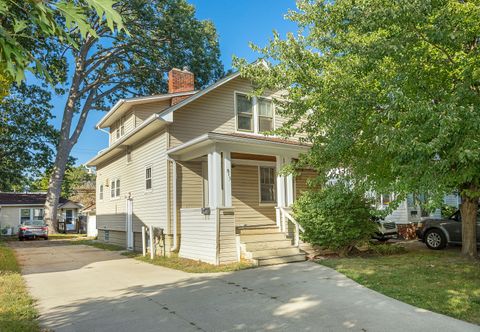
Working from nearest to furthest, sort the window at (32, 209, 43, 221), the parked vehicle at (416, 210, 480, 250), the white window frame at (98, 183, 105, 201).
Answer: the parked vehicle at (416, 210, 480, 250)
the white window frame at (98, 183, 105, 201)
the window at (32, 209, 43, 221)

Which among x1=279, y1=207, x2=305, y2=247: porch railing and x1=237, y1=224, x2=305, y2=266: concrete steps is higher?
x1=279, y1=207, x2=305, y2=247: porch railing

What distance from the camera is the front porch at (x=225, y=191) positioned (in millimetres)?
10117

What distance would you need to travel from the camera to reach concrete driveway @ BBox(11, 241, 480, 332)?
4980 mm

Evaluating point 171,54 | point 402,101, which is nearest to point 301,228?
point 402,101

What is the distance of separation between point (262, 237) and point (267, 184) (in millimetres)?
3539

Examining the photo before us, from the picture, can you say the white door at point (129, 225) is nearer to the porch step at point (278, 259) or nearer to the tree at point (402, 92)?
the porch step at point (278, 259)

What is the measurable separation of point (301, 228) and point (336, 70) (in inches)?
193

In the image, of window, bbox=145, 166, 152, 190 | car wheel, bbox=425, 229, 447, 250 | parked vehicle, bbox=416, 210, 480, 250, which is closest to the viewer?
parked vehicle, bbox=416, 210, 480, 250

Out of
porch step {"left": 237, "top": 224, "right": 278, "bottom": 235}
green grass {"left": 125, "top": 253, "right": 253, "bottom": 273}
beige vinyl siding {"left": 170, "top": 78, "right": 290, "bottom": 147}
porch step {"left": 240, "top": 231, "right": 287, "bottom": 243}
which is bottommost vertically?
green grass {"left": 125, "top": 253, "right": 253, "bottom": 273}

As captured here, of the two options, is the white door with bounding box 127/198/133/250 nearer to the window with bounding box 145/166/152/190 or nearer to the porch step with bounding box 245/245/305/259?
the window with bounding box 145/166/152/190

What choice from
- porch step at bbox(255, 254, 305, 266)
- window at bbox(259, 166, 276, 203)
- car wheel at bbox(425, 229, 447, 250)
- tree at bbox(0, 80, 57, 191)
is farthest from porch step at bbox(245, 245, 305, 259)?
tree at bbox(0, 80, 57, 191)

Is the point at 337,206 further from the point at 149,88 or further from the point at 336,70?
the point at 149,88

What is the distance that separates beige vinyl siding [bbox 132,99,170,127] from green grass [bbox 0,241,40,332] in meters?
7.93

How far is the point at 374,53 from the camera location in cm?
677
